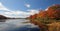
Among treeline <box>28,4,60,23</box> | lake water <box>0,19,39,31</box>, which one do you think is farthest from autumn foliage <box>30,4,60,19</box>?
lake water <box>0,19,39,31</box>

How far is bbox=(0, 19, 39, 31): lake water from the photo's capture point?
6.70 feet

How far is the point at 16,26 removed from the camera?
206 cm

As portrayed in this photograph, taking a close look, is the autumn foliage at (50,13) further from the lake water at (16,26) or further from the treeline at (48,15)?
the lake water at (16,26)

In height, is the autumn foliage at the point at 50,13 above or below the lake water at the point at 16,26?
above

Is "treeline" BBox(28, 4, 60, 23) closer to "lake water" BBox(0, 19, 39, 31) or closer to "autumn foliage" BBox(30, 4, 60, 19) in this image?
"autumn foliage" BBox(30, 4, 60, 19)

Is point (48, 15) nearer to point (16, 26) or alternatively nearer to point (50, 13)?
point (50, 13)

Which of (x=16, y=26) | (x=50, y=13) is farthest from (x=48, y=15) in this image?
(x=16, y=26)

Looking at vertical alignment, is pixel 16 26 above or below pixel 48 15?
below

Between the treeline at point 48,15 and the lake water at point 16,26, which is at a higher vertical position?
the treeline at point 48,15

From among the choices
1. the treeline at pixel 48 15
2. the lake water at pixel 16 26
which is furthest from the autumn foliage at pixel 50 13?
the lake water at pixel 16 26

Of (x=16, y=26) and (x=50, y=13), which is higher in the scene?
(x=50, y=13)

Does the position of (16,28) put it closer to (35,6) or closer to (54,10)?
(35,6)

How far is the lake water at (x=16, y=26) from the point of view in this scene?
6.70 ft

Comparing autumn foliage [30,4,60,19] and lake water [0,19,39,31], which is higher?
autumn foliage [30,4,60,19]
